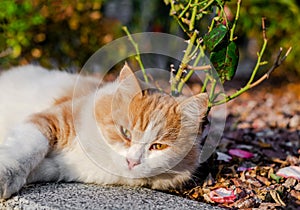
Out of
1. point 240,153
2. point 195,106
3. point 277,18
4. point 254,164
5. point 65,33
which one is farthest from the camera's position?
point 277,18

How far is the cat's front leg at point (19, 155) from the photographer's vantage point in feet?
6.74

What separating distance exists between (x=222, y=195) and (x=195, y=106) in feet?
1.48

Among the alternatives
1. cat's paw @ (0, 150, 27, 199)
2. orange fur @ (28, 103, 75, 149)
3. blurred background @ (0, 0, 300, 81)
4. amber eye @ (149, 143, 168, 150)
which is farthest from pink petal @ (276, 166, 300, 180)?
blurred background @ (0, 0, 300, 81)

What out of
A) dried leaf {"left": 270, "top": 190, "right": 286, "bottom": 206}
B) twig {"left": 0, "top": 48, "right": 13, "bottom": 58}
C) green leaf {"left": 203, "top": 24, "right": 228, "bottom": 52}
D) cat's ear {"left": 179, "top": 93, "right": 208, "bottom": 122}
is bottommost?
dried leaf {"left": 270, "top": 190, "right": 286, "bottom": 206}

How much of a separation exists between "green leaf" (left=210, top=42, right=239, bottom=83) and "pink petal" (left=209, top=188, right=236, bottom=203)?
1.75ft

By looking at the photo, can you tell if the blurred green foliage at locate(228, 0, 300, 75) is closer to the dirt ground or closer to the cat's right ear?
the dirt ground

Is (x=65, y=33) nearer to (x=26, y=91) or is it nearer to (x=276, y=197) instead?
(x=26, y=91)

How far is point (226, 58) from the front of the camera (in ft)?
7.62

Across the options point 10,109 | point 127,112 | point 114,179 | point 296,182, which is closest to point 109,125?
point 127,112

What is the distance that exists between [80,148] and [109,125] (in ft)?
0.62

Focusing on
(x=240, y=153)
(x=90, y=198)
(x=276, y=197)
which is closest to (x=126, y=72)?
(x=90, y=198)

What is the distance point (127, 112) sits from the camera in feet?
7.38

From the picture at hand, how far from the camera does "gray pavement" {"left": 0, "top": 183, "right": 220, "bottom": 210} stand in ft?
6.79

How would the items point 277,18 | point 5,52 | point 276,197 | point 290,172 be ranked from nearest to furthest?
point 276,197 < point 290,172 < point 5,52 < point 277,18
